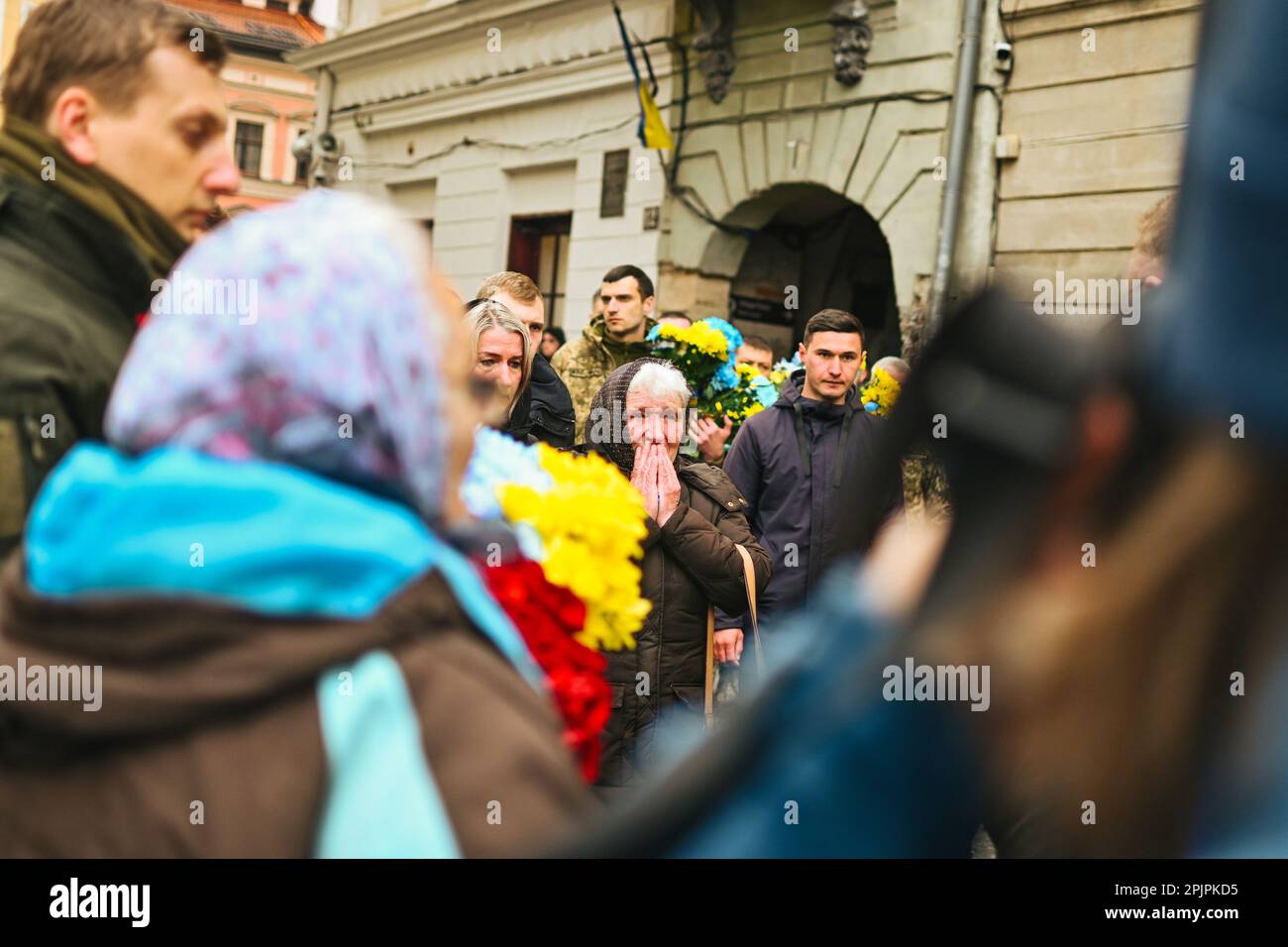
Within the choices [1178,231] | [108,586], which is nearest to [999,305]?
[1178,231]

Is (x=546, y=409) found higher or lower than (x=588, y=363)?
lower

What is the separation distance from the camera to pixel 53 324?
1.76 m

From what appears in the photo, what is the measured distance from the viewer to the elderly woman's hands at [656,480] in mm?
4070

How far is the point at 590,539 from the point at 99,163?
863 mm

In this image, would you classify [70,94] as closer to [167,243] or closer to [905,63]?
[167,243]

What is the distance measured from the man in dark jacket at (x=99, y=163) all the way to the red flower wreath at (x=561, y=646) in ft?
1.96

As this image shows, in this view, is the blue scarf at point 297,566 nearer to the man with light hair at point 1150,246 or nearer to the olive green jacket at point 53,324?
the olive green jacket at point 53,324

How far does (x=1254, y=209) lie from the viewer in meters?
0.70

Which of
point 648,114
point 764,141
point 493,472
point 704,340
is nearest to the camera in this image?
point 493,472

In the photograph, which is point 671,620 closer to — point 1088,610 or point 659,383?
point 659,383

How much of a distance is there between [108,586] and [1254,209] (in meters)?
0.92

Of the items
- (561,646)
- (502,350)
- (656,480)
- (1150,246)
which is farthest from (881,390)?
(561,646)

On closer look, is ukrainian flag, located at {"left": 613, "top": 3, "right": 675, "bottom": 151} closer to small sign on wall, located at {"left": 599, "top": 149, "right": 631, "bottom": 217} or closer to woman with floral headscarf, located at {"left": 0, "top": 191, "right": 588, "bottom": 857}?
small sign on wall, located at {"left": 599, "top": 149, "right": 631, "bottom": 217}

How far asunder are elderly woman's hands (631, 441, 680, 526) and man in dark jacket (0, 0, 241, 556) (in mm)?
2293
